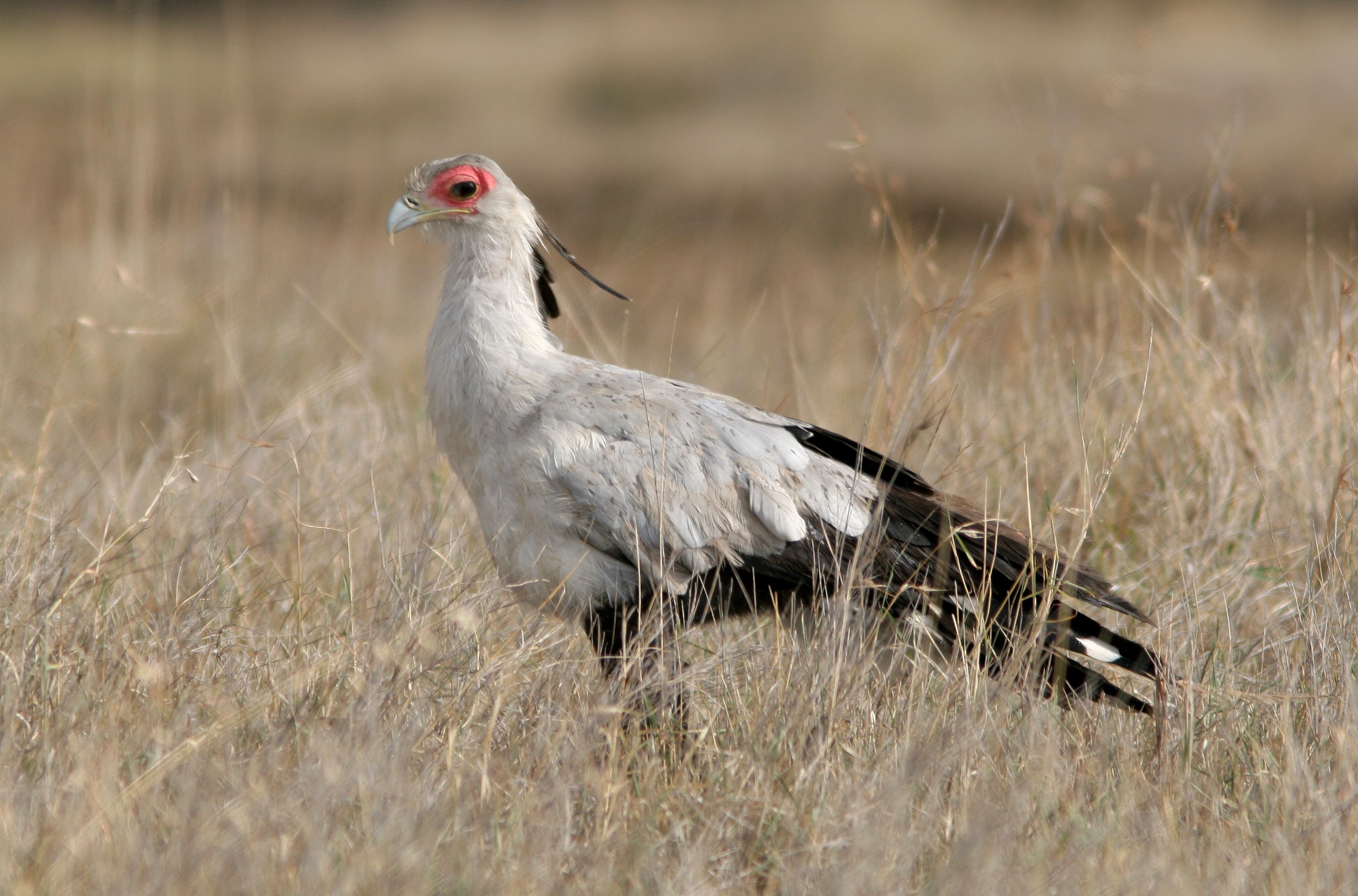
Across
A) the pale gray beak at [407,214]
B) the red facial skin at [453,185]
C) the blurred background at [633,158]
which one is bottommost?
the blurred background at [633,158]

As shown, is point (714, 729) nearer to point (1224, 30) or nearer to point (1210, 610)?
point (1210, 610)

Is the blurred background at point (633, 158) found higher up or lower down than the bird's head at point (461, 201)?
lower down

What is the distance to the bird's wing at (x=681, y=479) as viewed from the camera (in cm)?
311

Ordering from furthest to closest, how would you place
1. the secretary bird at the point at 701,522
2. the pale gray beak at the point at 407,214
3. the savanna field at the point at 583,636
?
1. the pale gray beak at the point at 407,214
2. the secretary bird at the point at 701,522
3. the savanna field at the point at 583,636

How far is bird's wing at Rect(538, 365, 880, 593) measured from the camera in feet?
10.2

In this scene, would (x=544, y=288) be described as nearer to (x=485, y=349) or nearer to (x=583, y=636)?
(x=485, y=349)

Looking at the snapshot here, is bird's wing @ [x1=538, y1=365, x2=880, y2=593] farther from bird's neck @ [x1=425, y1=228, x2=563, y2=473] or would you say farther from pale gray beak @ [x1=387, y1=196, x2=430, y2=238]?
pale gray beak @ [x1=387, y1=196, x2=430, y2=238]

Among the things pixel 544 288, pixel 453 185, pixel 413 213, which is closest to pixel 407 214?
pixel 413 213

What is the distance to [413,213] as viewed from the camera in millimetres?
3561

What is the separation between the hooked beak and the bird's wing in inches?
23.7

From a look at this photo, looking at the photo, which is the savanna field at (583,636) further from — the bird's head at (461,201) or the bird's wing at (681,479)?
the bird's head at (461,201)

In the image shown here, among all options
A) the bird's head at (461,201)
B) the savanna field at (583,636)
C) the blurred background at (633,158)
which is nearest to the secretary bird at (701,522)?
the savanna field at (583,636)

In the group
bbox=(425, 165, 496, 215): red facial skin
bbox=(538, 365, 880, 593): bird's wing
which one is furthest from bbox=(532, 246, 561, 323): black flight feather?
bbox=(538, 365, 880, 593): bird's wing

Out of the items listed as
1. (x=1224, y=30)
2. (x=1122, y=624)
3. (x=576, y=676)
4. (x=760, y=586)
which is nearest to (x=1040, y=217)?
(x=1122, y=624)
